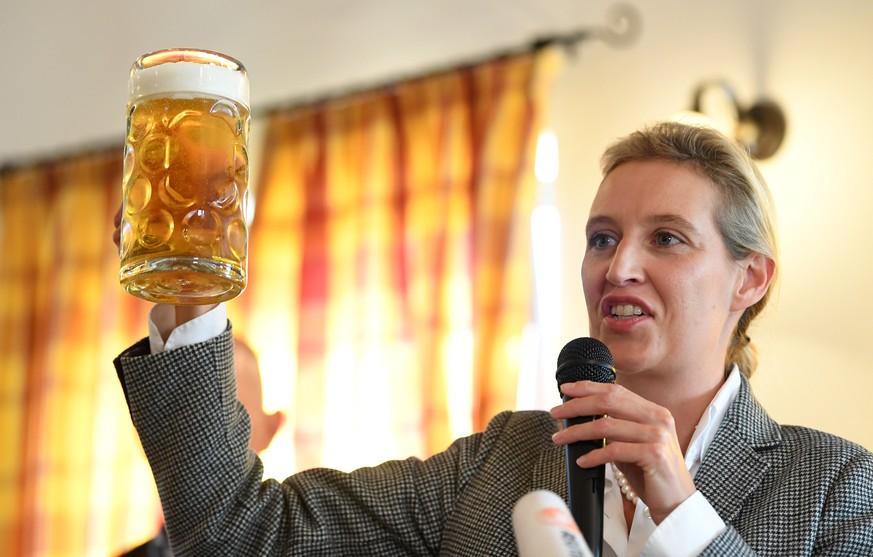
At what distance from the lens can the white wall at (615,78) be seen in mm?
2701

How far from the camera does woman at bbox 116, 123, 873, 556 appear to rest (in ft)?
4.26

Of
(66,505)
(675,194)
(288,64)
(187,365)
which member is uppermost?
(288,64)

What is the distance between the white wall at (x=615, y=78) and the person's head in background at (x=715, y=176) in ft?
A: 0.72

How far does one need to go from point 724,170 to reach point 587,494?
0.67 metres

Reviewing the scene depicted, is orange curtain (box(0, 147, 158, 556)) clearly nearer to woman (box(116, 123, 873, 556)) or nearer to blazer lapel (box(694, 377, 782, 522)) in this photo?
woman (box(116, 123, 873, 556))

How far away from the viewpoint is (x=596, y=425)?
1186mm

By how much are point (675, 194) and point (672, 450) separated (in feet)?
1.51

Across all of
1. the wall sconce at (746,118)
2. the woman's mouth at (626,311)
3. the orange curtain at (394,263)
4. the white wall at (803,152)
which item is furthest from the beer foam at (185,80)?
the orange curtain at (394,263)

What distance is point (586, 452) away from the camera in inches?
46.6

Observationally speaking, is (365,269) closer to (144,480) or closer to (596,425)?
(144,480)

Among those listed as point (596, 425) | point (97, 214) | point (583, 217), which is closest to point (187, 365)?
point (596, 425)

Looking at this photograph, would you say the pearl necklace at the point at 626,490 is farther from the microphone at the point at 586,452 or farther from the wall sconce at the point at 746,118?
the wall sconce at the point at 746,118

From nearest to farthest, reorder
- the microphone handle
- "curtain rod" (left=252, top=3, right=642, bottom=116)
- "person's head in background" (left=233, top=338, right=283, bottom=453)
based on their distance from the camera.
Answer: the microphone handle → "person's head in background" (left=233, top=338, right=283, bottom=453) → "curtain rod" (left=252, top=3, right=642, bottom=116)

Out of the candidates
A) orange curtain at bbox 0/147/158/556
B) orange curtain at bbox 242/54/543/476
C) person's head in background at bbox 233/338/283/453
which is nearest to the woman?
person's head in background at bbox 233/338/283/453
